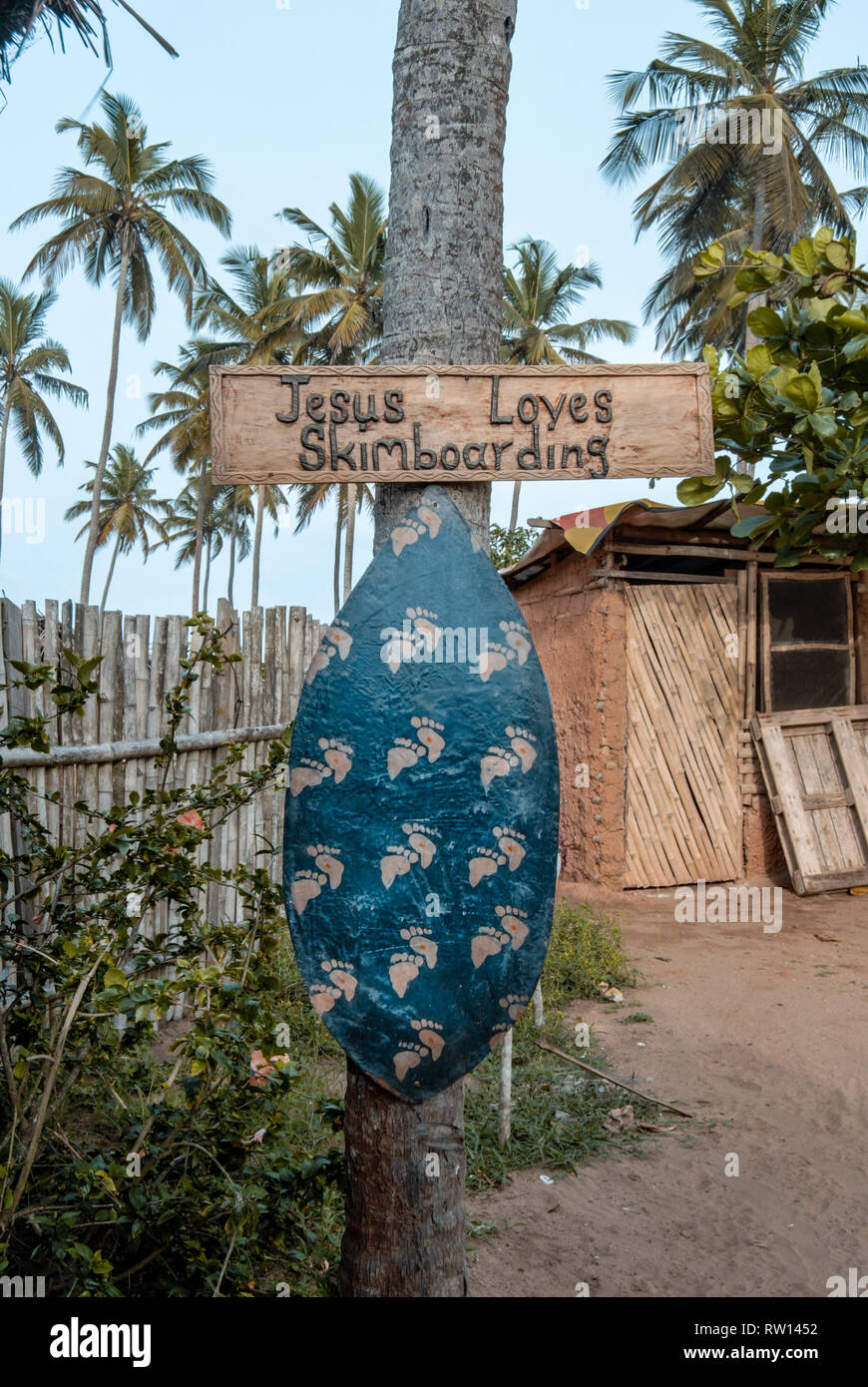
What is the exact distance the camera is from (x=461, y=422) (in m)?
2.03

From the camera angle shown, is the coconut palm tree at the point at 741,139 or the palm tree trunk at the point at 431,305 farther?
the coconut palm tree at the point at 741,139

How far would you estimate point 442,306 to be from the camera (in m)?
2.14

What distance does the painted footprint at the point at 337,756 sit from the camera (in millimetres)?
1988

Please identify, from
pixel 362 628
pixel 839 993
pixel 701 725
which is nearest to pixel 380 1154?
pixel 362 628

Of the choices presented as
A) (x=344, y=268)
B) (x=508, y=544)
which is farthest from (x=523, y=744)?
(x=344, y=268)

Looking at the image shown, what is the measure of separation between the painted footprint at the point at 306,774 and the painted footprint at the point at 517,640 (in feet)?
1.57

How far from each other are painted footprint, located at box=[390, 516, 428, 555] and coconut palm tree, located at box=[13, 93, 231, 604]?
66.6 ft

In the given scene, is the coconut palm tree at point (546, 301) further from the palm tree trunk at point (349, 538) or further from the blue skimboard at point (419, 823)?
the blue skimboard at point (419, 823)

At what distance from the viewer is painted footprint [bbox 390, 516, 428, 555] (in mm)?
2049

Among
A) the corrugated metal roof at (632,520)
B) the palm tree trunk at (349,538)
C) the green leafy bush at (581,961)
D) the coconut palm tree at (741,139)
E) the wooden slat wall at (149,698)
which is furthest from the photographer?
the palm tree trunk at (349,538)

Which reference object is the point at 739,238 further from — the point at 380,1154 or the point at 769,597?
the point at 380,1154

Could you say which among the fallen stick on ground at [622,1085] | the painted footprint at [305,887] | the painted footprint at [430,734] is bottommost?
the fallen stick on ground at [622,1085]

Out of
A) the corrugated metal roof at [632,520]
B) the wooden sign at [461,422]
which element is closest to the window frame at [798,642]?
the corrugated metal roof at [632,520]

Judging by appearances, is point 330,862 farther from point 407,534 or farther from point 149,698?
point 149,698
